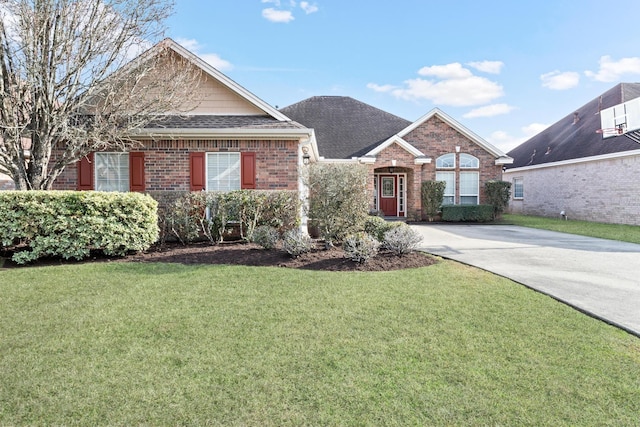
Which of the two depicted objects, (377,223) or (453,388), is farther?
(377,223)

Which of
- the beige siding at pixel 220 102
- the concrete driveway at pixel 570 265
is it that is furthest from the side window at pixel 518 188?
the beige siding at pixel 220 102

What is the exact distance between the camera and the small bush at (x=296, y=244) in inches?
288

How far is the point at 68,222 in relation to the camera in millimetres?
7180

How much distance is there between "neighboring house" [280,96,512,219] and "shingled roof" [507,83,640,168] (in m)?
4.46

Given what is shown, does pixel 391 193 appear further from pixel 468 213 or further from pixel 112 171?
pixel 112 171

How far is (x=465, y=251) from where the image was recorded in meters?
8.95

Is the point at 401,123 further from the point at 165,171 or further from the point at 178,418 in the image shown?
the point at 178,418

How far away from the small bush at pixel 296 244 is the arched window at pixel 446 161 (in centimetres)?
1423

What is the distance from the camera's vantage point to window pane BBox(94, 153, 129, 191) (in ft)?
34.5

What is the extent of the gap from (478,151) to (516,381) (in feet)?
61.6

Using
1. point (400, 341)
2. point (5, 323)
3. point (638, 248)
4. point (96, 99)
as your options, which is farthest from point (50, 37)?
point (638, 248)

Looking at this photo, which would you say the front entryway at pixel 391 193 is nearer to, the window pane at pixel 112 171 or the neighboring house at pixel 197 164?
the neighboring house at pixel 197 164

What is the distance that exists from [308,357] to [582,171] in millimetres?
22125

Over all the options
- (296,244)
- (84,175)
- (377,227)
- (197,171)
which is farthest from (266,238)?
(84,175)
